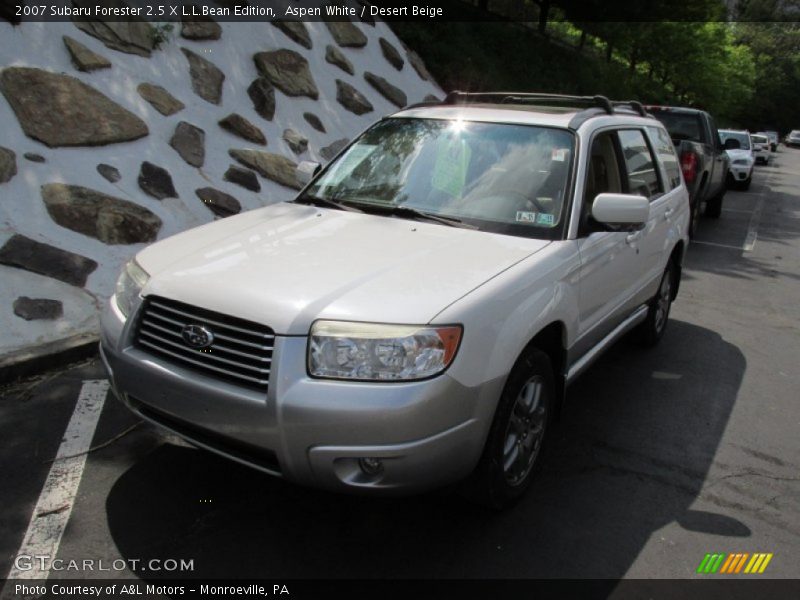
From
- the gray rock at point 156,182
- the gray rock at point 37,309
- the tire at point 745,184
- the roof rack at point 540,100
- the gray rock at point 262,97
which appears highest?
the roof rack at point 540,100

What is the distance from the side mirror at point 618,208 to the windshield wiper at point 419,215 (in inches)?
25.7

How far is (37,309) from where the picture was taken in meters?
4.96

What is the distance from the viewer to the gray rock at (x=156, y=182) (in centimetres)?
675

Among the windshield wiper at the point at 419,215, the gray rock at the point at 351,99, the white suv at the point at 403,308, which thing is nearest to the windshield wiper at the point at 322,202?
the white suv at the point at 403,308

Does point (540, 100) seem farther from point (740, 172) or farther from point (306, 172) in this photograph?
point (740, 172)

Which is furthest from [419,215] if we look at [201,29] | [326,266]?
[201,29]

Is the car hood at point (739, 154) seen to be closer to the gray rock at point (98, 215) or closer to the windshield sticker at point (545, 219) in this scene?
the gray rock at point (98, 215)

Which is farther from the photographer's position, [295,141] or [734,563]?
[295,141]

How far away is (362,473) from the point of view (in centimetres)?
273

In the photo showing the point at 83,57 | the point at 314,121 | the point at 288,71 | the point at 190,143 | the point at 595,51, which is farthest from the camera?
the point at 595,51

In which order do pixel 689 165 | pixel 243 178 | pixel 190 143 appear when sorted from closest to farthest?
pixel 190 143, pixel 243 178, pixel 689 165

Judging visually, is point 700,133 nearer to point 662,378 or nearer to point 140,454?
point 662,378

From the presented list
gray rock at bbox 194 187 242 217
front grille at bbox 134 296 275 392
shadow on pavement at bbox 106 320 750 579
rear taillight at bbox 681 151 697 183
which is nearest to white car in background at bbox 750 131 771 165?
rear taillight at bbox 681 151 697 183

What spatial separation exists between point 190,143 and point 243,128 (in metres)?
0.92
